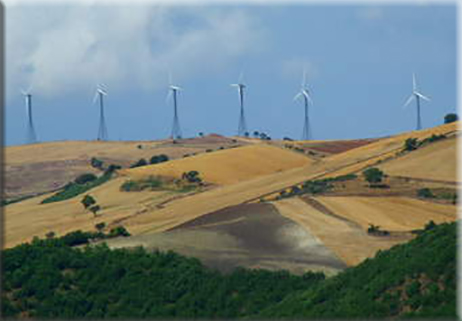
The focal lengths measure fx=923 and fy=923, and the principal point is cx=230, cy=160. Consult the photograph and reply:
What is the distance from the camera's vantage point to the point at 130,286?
47750 millimetres

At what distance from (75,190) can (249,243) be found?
62.2 m

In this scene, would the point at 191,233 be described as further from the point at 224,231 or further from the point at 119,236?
the point at 119,236

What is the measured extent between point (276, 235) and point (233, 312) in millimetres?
14407

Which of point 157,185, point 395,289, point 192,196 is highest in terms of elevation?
point 395,289

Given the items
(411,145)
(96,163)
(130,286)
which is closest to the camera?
(130,286)

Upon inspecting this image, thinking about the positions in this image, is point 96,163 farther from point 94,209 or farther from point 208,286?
point 208,286

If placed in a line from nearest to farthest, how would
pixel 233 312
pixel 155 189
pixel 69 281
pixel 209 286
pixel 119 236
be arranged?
pixel 233 312, pixel 209 286, pixel 69 281, pixel 119 236, pixel 155 189

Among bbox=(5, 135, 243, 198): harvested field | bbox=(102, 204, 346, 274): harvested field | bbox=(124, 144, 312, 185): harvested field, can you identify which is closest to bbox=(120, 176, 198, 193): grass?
bbox=(124, 144, 312, 185): harvested field

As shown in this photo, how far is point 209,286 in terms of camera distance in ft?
151

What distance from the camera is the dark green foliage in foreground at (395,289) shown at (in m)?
33.3

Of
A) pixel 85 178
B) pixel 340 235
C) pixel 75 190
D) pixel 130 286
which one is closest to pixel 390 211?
pixel 340 235

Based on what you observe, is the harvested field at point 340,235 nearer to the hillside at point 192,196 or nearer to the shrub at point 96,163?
the hillside at point 192,196

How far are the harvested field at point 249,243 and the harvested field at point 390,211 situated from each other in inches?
273

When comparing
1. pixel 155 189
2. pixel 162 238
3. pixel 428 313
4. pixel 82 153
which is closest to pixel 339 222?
pixel 162 238
